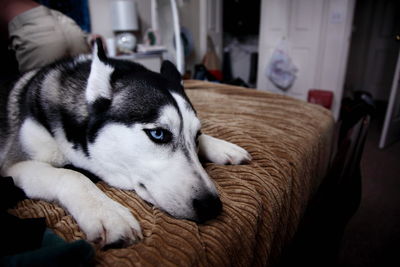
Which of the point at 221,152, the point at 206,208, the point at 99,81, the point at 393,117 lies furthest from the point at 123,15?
the point at 393,117

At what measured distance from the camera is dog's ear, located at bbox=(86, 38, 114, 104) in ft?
2.90

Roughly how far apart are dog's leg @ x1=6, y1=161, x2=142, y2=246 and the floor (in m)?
1.57

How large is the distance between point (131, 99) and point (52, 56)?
1.26 meters

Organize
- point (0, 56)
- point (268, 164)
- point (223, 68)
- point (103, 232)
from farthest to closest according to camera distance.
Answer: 1. point (223, 68)
2. point (0, 56)
3. point (268, 164)
4. point (103, 232)

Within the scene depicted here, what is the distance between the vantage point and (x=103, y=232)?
0.60 metres

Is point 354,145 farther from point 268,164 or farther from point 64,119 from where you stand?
point 64,119

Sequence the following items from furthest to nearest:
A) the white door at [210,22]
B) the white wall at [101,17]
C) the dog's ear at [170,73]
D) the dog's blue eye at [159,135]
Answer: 1. the white door at [210,22]
2. the white wall at [101,17]
3. the dog's ear at [170,73]
4. the dog's blue eye at [159,135]

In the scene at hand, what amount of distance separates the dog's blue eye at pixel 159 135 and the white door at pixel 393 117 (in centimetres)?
351

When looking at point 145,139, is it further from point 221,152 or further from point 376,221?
point 376,221

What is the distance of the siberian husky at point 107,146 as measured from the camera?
2.30 feet

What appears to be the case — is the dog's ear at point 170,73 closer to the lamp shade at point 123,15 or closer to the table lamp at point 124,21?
the table lamp at point 124,21

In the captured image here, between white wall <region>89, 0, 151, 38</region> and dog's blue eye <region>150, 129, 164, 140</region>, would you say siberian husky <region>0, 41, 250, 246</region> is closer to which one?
dog's blue eye <region>150, 129, 164, 140</region>

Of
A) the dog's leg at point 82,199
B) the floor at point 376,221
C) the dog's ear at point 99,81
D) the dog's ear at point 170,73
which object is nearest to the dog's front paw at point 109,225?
the dog's leg at point 82,199

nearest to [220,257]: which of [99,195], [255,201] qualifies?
[255,201]
